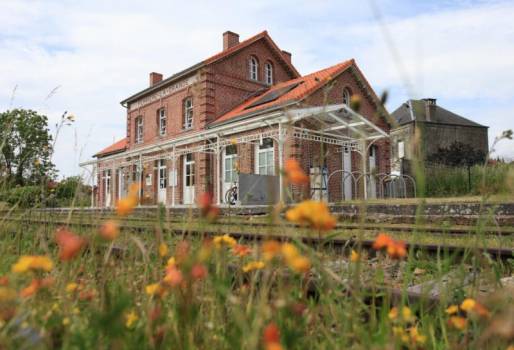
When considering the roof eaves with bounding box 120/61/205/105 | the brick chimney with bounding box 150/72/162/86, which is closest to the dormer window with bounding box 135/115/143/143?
the roof eaves with bounding box 120/61/205/105

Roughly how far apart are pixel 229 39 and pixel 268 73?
3048 mm

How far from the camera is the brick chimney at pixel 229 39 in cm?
2480

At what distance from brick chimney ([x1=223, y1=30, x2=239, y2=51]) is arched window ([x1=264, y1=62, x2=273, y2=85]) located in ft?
7.48

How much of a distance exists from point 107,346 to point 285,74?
26.6 meters

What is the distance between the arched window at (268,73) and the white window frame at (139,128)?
8.86 meters

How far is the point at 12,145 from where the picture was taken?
566cm

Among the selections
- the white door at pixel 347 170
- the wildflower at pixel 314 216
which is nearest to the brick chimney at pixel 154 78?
the white door at pixel 347 170

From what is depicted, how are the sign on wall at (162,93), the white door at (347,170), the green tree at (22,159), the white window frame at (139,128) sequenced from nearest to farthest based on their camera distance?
the green tree at (22,159)
the white door at (347,170)
the sign on wall at (162,93)
the white window frame at (139,128)

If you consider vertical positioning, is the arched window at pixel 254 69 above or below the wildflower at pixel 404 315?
above

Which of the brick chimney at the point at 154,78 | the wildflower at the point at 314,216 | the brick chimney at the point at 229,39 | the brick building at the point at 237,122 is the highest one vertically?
the brick chimney at the point at 229,39

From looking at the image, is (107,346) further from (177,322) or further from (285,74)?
(285,74)

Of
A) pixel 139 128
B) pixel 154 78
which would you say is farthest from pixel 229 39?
pixel 139 128

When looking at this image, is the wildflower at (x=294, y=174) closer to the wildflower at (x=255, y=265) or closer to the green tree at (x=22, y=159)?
the wildflower at (x=255, y=265)

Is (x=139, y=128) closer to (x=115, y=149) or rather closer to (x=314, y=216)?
(x=115, y=149)
